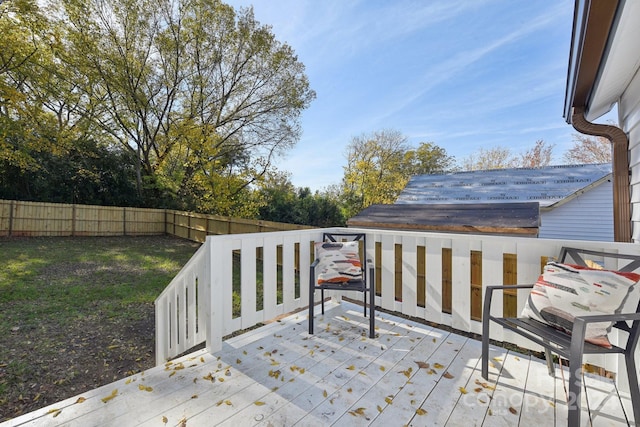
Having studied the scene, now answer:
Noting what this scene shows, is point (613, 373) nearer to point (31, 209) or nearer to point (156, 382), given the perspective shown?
point (156, 382)

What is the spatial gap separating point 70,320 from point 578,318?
5114 mm

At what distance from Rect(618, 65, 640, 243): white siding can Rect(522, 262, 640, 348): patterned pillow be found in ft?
4.09

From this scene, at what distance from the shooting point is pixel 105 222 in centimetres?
1026

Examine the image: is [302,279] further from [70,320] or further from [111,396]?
[70,320]

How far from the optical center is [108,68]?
9.99m

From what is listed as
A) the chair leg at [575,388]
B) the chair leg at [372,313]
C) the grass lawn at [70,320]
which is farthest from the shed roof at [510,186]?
the chair leg at [575,388]

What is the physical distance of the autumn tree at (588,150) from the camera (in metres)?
13.1

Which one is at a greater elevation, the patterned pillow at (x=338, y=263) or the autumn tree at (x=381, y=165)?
the autumn tree at (x=381, y=165)

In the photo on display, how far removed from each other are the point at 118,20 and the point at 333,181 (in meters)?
10.4

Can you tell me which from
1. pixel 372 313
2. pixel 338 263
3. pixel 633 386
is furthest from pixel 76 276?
pixel 633 386

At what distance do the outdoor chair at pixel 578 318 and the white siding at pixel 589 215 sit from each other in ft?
22.0

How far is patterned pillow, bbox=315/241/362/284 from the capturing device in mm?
2684

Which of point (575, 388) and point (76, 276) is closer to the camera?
point (575, 388)

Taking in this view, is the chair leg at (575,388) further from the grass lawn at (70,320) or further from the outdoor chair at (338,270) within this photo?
the grass lawn at (70,320)
